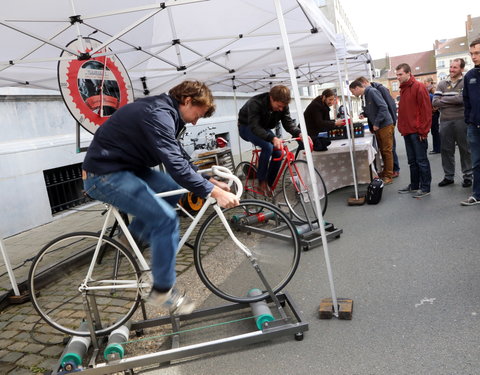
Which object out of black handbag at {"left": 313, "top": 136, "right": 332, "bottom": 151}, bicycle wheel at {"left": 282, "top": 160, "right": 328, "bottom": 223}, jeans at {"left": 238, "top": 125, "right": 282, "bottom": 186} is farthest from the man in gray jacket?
jeans at {"left": 238, "top": 125, "right": 282, "bottom": 186}

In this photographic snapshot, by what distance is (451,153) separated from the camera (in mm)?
6852

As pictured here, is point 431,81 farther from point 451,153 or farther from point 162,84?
point 162,84

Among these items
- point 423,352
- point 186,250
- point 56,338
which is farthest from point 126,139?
point 186,250

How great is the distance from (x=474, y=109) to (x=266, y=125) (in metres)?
2.85

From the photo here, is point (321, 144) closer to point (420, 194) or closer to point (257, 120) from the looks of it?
point (420, 194)

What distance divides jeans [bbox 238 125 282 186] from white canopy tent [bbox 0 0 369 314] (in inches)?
50.6

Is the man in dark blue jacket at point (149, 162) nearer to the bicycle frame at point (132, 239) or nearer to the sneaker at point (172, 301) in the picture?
the sneaker at point (172, 301)

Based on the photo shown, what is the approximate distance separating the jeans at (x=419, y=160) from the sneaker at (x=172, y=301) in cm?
505

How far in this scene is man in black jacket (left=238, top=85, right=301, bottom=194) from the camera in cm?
556

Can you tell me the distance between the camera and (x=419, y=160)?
657 centimetres

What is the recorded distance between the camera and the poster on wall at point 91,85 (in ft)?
14.9

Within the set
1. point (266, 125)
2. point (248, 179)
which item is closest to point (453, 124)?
point (266, 125)

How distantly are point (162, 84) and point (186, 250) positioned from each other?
12.6 feet

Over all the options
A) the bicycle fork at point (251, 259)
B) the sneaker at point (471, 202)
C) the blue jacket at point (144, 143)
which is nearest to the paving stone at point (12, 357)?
the blue jacket at point (144, 143)
